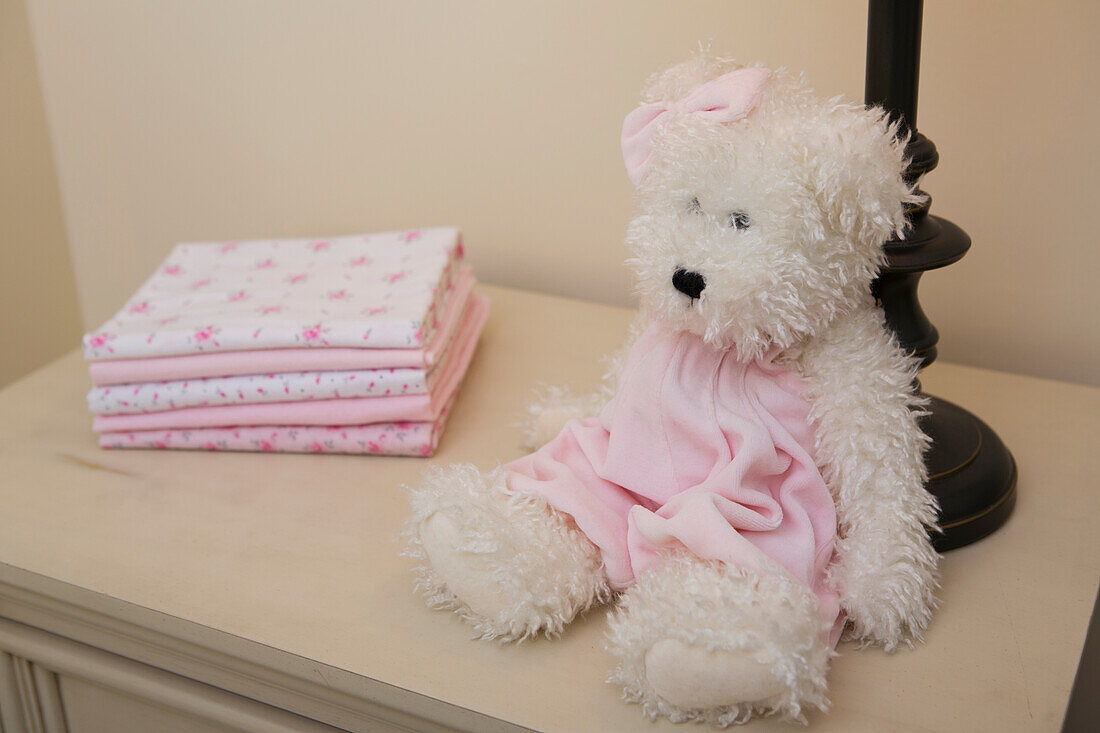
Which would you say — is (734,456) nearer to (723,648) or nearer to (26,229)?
(723,648)

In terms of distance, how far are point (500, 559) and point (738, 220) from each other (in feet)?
0.77

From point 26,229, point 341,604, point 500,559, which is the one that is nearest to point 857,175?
point 500,559

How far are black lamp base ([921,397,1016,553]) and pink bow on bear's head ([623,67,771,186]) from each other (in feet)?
0.86

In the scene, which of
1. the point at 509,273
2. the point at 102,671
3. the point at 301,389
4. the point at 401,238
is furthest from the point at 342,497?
the point at 509,273

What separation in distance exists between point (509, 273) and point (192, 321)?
1.26ft

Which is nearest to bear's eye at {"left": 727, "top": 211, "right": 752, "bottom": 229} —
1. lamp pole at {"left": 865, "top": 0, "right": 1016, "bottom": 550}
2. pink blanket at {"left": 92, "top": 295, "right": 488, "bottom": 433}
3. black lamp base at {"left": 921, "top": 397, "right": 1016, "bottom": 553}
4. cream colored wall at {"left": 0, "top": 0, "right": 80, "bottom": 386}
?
lamp pole at {"left": 865, "top": 0, "right": 1016, "bottom": 550}

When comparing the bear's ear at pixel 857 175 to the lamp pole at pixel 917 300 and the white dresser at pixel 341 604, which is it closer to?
the lamp pole at pixel 917 300

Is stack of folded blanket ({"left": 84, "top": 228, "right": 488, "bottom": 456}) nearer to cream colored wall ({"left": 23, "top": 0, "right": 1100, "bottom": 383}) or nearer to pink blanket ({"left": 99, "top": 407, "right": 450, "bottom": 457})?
pink blanket ({"left": 99, "top": 407, "right": 450, "bottom": 457})

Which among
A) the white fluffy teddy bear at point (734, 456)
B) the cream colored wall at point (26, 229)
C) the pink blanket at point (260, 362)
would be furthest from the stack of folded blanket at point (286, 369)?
the cream colored wall at point (26, 229)

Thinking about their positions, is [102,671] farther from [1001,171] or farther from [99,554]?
[1001,171]

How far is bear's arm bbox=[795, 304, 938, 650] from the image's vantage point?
0.52m

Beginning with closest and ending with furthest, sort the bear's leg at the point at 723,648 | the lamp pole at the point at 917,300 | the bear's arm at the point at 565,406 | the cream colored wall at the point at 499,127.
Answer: the bear's leg at the point at 723,648
the lamp pole at the point at 917,300
the bear's arm at the point at 565,406
the cream colored wall at the point at 499,127

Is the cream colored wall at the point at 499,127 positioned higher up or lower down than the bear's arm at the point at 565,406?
higher up

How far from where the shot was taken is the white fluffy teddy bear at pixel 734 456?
482mm
